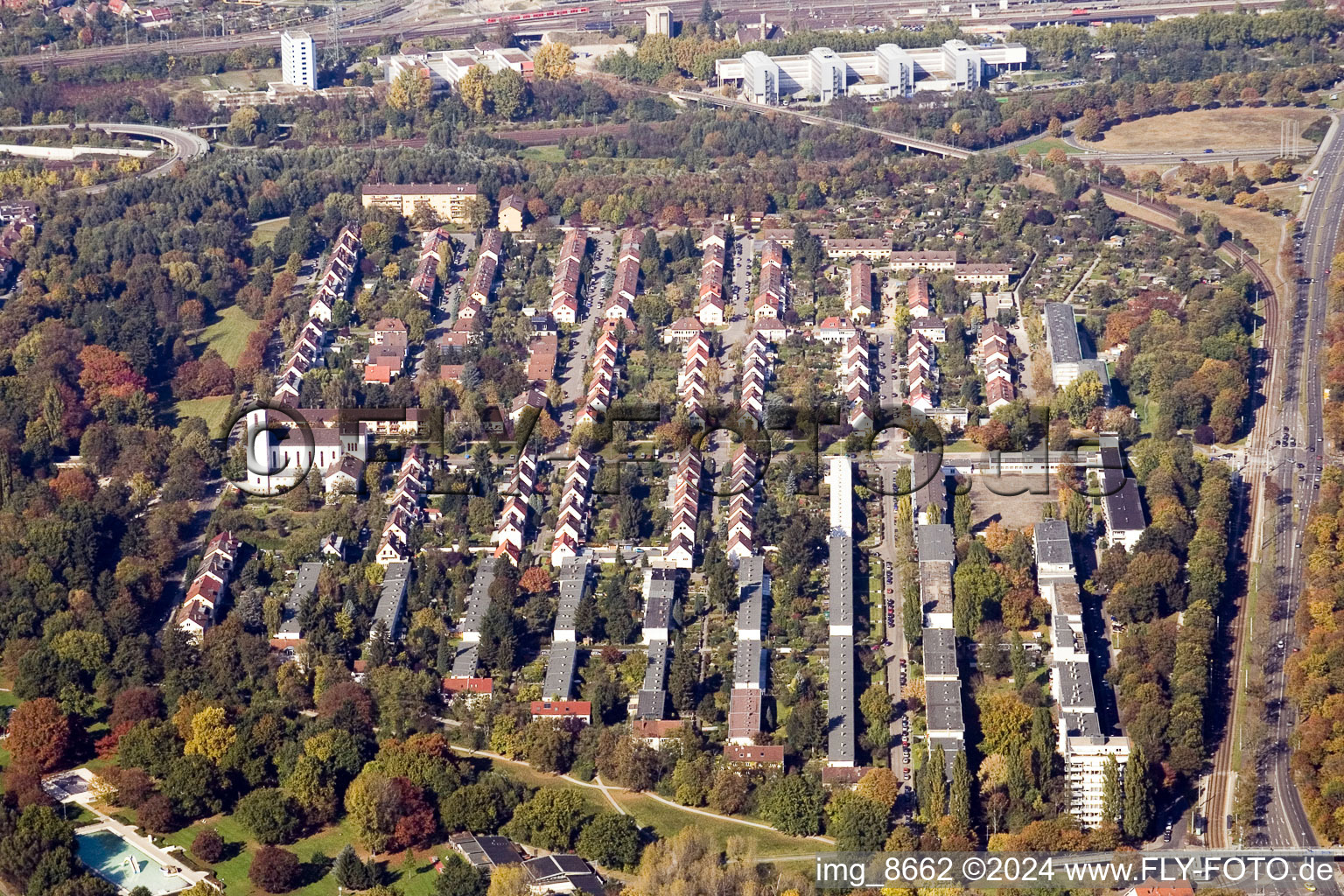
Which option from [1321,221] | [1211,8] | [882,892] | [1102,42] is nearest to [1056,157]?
[1321,221]

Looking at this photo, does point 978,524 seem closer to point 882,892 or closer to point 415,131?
point 882,892

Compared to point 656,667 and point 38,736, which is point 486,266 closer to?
point 656,667

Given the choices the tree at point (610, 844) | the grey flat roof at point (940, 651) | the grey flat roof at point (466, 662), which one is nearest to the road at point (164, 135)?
the grey flat roof at point (466, 662)

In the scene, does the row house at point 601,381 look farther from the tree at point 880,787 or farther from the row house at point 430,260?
the tree at point 880,787

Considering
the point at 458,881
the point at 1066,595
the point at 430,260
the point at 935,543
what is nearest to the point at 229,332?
the point at 430,260

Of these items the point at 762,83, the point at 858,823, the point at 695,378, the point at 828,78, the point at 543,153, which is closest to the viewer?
the point at 858,823
